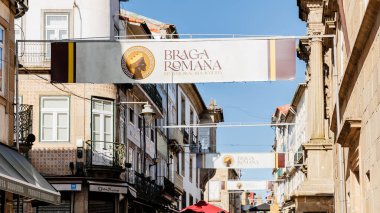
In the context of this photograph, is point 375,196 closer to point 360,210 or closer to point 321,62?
point 360,210

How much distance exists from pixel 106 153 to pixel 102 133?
33.0 inches

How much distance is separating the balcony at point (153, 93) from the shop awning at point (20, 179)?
19.7m

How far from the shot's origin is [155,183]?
44.1 m

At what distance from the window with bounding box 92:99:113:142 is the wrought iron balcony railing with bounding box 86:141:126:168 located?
13.2 inches

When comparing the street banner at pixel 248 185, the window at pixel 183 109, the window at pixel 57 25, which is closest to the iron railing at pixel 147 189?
the window at pixel 57 25

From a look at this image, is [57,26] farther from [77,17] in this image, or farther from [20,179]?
[20,179]

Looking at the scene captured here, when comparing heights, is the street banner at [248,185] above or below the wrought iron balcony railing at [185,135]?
below

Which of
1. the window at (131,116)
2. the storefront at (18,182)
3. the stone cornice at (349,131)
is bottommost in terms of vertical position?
the storefront at (18,182)

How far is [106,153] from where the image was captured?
3416 centimetres

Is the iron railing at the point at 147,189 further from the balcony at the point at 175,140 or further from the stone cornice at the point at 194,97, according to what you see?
the stone cornice at the point at 194,97

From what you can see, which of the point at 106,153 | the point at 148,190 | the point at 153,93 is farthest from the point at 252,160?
the point at 106,153

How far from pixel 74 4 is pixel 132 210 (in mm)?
10038

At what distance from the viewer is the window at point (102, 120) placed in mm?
34344

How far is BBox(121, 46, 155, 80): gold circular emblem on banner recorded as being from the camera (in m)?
21.1
